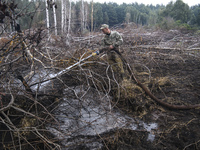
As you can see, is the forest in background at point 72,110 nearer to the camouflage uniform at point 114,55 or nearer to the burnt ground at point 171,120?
the burnt ground at point 171,120

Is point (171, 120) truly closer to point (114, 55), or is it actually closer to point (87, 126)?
point (87, 126)

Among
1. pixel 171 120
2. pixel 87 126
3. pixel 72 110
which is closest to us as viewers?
pixel 87 126

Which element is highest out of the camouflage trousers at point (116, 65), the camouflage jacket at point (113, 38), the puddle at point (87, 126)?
the camouflage jacket at point (113, 38)

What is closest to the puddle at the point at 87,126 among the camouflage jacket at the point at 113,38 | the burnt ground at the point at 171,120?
the burnt ground at the point at 171,120

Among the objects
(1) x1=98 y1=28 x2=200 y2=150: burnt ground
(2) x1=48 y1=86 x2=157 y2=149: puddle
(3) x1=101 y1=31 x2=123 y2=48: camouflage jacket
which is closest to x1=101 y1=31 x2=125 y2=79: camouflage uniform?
(3) x1=101 y1=31 x2=123 y2=48: camouflage jacket

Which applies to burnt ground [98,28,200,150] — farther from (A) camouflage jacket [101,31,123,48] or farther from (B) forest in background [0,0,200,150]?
(A) camouflage jacket [101,31,123,48]

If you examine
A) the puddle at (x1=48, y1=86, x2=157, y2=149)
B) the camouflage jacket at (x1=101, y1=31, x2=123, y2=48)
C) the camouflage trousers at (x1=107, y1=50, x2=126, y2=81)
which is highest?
the camouflage jacket at (x1=101, y1=31, x2=123, y2=48)

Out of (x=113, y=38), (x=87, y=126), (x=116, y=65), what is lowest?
(x=87, y=126)

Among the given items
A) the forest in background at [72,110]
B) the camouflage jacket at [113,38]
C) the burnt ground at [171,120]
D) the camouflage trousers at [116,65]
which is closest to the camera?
the forest in background at [72,110]

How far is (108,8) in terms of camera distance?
39844 millimetres

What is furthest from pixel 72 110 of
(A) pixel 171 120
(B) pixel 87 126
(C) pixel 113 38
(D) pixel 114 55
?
(C) pixel 113 38

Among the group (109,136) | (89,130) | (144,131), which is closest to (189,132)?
(144,131)

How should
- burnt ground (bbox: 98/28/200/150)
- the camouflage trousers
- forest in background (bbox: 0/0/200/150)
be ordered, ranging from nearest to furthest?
forest in background (bbox: 0/0/200/150)
burnt ground (bbox: 98/28/200/150)
the camouflage trousers

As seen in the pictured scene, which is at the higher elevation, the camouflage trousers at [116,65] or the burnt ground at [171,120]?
the camouflage trousers at [116,65]
